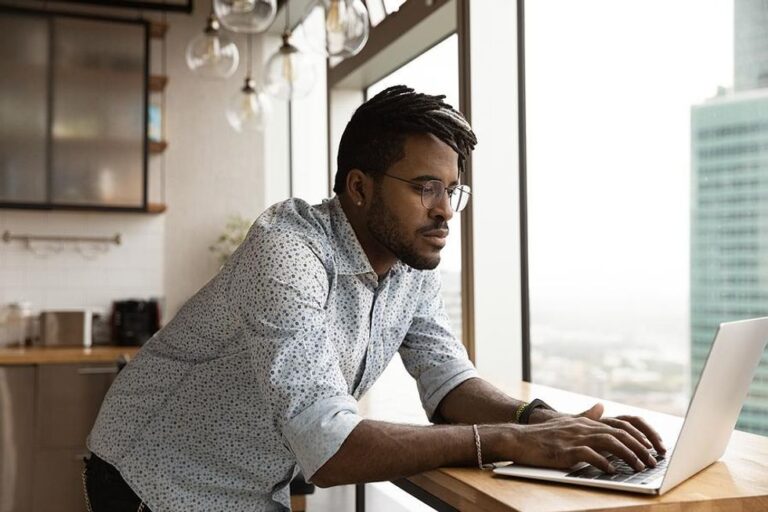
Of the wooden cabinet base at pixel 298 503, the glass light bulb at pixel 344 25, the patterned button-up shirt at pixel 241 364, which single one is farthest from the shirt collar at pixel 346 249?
the wooden cabinet base at pixel 298 503

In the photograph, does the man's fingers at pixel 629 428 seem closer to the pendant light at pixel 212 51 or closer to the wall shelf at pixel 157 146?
the pendant light at pixel 212 51

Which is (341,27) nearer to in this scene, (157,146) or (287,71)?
(287,71)

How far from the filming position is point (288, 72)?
2875 millimetres

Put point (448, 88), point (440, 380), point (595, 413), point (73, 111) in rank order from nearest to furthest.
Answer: point (595, 413), point (440, 380), point (448, 88), point (73, 111)

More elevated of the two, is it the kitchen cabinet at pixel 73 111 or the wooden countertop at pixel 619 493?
the kitchen cabinet at pixel 73 111

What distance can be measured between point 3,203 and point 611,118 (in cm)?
355

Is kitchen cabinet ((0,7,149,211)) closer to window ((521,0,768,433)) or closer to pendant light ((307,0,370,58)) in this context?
window ((521,0,768,433))

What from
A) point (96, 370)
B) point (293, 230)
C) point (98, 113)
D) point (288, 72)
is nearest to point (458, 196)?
point (293, 230)

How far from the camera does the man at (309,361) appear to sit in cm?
130

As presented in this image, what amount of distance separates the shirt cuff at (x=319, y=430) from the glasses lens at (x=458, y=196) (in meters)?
0.48

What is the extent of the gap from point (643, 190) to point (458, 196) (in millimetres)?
1109

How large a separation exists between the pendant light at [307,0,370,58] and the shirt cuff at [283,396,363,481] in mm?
1360

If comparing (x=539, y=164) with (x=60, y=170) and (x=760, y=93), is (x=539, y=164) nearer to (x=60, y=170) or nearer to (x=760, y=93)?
(x=760, y=93)

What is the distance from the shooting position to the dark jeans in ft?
5.24
